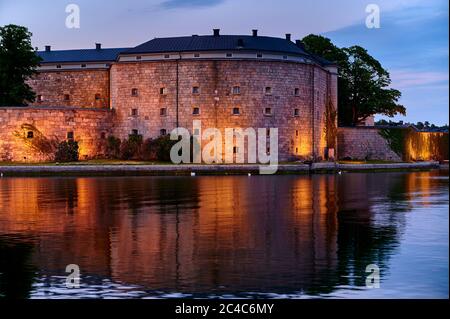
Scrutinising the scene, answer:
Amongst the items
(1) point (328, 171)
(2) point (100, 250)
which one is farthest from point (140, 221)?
(1) point (328, 171)

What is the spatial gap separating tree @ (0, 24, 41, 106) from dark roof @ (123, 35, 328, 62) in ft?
25.3

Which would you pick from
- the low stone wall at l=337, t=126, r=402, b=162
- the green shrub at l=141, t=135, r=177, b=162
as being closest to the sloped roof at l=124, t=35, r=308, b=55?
the green shrub at l=141, t=135, r=177, b=162

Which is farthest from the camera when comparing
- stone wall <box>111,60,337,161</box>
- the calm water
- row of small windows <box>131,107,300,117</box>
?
row of small windows <box>131,107,300,117</box>

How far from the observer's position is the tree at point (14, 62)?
214 ft

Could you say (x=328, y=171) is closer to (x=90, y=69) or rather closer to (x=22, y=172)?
(x=22, y=172)

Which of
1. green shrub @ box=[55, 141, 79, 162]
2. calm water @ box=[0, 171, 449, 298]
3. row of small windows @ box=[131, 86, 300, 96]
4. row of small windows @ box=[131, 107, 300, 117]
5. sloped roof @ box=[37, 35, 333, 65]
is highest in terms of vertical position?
sloped roof @ box=[37, 35, 333, 65]

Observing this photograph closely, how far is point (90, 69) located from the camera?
76188 millimetres

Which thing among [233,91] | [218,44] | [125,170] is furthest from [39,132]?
[218,44]

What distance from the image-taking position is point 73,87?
76.3 meters

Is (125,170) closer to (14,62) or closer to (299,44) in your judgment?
(14,62)

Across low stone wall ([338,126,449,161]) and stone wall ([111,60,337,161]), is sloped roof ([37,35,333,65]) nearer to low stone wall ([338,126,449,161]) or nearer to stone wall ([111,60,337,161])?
stone wall ([111,60,337,161])

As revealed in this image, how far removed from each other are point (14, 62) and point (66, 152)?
9689 millimetres

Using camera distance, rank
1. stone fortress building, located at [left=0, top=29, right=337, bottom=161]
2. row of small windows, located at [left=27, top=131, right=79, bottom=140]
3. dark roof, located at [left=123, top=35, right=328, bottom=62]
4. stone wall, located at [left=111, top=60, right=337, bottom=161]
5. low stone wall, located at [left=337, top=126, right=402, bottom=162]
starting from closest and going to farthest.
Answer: row of small windows, located at [left=27, top=131, right=79, bottom=140] → stone fortress building, located at [left=0, top=29, right=337, bottom=161] → stone wall, located at [left=111, top=60, right=337, bottom=161] → dark roof, located at [left=123, top=35, right=328, bottom=62] → low stone wall, located at [left=337, top=126, right=402, bottom=162]

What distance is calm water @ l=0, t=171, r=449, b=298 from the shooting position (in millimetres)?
13266
